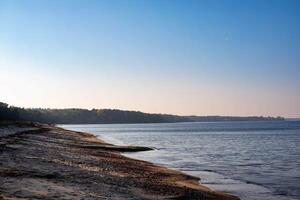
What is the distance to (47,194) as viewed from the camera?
50.9 feet

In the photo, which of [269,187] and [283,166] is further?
[283,166]

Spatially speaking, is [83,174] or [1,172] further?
[83,174]

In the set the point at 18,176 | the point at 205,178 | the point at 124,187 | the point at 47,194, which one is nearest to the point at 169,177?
the point at 205,178

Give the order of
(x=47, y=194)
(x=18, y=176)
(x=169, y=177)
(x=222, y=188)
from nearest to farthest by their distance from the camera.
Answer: (x=47, y=194) < (x=18, y=176) < (x=222, y=188) < (x=169, y=177)

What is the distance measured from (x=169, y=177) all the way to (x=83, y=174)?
6745 mm

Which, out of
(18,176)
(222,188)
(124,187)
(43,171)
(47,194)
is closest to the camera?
(47,194)

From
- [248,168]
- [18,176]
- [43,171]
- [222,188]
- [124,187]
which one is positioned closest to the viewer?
[18,176]

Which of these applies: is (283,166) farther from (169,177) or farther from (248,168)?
(169,177)

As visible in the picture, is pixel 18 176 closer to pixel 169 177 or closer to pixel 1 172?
pixel 1 172

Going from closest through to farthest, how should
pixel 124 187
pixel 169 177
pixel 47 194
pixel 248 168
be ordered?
pixel 47 194 < pixel 124 187 < pixel 169 177 < pixel 248 168

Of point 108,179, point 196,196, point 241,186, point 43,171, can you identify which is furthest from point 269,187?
point 43,171

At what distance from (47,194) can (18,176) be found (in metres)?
3.74

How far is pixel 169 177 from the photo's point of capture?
2781 centimetres

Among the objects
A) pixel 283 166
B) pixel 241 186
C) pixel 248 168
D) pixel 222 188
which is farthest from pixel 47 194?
pixel 283 166
